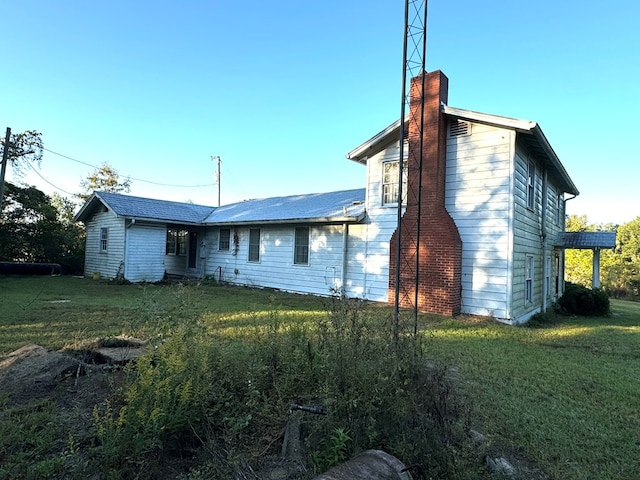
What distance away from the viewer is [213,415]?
2.75 metres

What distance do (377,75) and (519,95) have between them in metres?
5.04

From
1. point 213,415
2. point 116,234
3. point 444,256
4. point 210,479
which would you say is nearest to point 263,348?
point 213,415

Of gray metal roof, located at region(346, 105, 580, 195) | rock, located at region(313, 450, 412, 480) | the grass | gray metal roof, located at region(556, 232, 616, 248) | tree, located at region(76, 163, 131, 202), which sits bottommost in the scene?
the grass

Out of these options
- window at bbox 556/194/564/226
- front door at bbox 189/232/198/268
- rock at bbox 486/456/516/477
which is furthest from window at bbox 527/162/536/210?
front door at bbox 189/232/198/268

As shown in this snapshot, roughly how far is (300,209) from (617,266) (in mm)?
26427

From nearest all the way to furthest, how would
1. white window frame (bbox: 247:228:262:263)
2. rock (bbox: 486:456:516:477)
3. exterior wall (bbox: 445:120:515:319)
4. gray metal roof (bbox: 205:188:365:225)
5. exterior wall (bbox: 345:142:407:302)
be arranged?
1. rock (bbox: 486:456:516:477)
2. exterior wall (bbox: 445:120:515:319)
3. exterior wall (bbox: 345:142:407:302)
4. gray metal roof (bbox: 205:188:365:225)
5. white window frame (bbox: 247:228:262:263)

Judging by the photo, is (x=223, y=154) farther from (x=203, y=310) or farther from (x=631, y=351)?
(x=631, y=351)

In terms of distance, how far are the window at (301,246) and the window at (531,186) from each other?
7289mm

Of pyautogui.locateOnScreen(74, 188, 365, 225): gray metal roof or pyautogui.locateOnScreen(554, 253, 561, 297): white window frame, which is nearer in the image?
pyautogui.locateOnScreen(74, 188, 365, 225): gray metal roof

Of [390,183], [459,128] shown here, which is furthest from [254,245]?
[459,128]

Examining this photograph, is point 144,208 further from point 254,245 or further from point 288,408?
point 288,408

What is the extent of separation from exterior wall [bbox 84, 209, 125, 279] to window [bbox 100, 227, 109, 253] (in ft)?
0.47

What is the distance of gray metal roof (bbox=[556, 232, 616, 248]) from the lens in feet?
40.1

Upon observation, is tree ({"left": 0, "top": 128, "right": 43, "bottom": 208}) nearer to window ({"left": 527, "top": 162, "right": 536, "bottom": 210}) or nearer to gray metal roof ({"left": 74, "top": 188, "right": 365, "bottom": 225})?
gray metal roof ({"left": 74, "top": 188, "right": 365, "bottom": 225})
